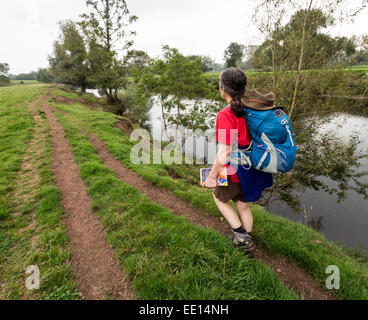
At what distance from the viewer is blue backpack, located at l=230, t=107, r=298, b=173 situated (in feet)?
6.78

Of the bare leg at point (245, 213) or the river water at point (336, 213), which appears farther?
the river water at point (336, 213)

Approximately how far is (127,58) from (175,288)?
2939 centimetres

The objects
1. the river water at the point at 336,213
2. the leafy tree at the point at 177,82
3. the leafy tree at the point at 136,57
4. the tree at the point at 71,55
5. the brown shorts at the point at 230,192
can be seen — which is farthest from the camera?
the tree at the point at 71,55

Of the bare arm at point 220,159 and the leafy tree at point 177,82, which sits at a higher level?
the leafy tree at point 177,82

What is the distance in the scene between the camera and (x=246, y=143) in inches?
93.1

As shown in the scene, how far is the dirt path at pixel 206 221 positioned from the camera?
8.21 ft

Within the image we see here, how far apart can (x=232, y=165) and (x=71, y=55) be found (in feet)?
122

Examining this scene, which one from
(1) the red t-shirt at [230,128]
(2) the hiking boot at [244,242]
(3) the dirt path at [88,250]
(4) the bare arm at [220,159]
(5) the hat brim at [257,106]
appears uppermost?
(5) the hat brim at [257,106]

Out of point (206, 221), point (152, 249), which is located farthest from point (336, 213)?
point (152, 249)

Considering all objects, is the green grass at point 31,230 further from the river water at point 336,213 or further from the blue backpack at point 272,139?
the river water at point 336,213

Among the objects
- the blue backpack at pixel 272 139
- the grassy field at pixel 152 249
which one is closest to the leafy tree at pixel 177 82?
the grassy field at pixel 152 249

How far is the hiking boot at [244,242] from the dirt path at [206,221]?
0.59 feet

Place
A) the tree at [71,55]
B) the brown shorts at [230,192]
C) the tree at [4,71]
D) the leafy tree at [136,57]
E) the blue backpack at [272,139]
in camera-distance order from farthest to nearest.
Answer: the tree at [4,71] < the tree at [71,55] < the leafy tree at [136,57] < the brown shorts at [230,192] < the blue backpack at [272,139]

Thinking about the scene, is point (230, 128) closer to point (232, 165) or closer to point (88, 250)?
point (232, 165)
